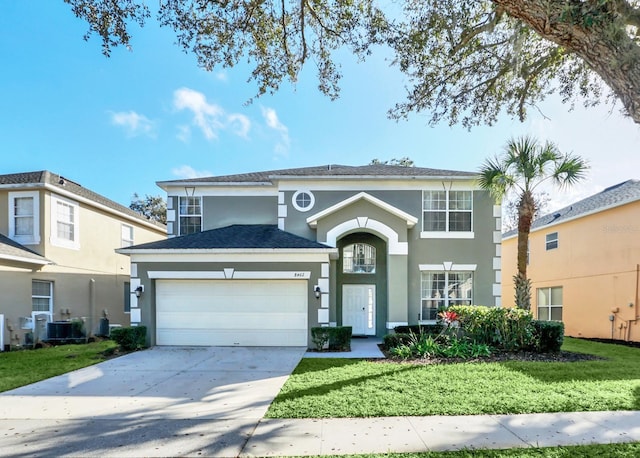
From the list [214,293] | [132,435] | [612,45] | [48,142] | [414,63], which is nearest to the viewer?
[612,45]

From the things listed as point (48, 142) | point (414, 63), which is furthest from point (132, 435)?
point (48, 142)

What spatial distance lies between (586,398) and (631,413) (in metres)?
0.67

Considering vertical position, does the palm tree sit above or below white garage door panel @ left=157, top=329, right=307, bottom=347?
above

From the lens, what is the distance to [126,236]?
61.0ft

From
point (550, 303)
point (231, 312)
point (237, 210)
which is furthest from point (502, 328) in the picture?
point (237, 210)

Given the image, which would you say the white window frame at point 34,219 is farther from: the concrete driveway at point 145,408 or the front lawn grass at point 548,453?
the front lawn grass at point 548,453

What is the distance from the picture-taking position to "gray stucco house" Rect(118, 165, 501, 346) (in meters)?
11.6

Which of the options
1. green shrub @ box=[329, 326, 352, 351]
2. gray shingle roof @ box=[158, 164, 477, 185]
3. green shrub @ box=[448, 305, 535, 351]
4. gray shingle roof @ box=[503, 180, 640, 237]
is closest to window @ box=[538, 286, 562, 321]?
gray shingle roof @ box=[503, 180, 640, 237]

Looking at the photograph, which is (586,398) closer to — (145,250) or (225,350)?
(225,350)

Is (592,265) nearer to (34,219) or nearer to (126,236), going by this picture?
(126,236)

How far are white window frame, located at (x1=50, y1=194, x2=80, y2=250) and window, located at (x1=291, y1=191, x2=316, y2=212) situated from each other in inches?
350

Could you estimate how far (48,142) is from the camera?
18.7 metres

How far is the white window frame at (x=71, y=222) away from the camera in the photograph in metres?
14.0

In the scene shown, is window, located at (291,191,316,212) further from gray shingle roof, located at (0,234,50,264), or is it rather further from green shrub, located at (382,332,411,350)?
gray shingle roof, located at (0,234,50,264)
